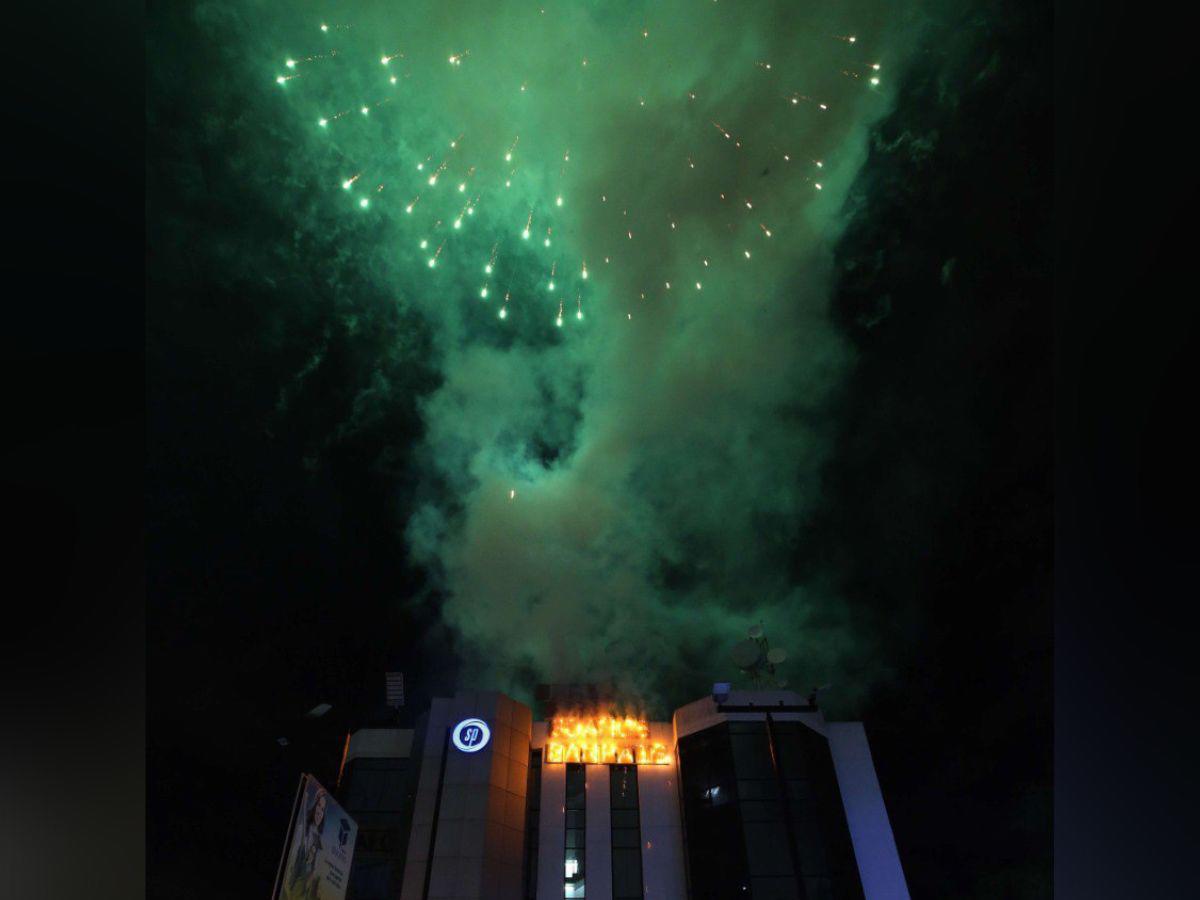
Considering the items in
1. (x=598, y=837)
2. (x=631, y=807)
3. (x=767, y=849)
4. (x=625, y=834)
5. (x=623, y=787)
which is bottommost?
(x=767, y=849)

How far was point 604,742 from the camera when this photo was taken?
40.1m

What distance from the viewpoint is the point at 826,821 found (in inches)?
1367

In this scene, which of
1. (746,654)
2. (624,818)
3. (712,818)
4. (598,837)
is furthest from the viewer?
(746,654)

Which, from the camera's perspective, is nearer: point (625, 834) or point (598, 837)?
point (598, 837)

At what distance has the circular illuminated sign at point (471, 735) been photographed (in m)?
36.6

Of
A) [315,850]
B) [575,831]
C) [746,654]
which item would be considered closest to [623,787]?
[575,831]

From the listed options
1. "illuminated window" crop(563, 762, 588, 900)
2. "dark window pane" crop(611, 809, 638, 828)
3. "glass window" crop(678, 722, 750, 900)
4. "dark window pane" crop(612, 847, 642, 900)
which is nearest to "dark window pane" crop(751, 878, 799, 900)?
"glass window" crop(678, 722, 750, 900)

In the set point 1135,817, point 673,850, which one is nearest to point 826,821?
point 673,850

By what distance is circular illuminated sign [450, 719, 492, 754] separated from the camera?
1439 inches

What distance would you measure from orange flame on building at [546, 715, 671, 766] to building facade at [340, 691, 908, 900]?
0.07 meters

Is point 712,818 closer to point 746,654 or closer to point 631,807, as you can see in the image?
point 631,807

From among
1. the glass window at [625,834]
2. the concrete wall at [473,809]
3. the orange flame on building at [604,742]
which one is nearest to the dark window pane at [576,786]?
the orange flame on building at [604,742]

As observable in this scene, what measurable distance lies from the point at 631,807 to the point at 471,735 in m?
8.73

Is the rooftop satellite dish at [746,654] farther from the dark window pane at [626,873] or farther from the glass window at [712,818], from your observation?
the dark window pane at [626,873]
